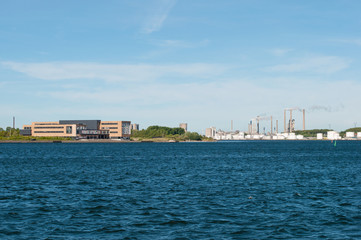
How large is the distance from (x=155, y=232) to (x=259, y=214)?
30.3 ft

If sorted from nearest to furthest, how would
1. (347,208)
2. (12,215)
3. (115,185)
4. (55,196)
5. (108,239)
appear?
(108,239) → (12,215) → (347,208) → (55,196) → (115,185)

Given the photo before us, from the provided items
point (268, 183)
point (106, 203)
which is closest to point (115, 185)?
point (106, 203)

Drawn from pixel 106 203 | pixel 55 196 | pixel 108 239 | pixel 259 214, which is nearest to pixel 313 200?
pixel 259 214

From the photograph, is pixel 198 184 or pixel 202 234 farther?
pixel 198 184

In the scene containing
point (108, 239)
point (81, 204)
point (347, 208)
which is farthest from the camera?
point (81, 204)

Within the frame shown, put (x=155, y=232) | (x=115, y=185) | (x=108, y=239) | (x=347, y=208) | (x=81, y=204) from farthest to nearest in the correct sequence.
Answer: (x=115, y=185) < (x=81, y=204) < (x=347, y=208) < (x=155, y=232) < (x=108, y=239)

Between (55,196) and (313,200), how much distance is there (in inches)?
978

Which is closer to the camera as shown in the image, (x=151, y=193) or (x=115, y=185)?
(x=151, y=193)

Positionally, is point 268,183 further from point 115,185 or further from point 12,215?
point 12,215

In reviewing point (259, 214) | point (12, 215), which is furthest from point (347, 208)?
point (12, 215)

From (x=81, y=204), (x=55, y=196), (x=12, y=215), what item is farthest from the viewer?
(x=55, y=196)

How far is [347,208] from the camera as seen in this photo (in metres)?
32.8

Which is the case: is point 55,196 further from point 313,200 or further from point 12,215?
point 313,200

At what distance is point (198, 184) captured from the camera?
49.8 metres
